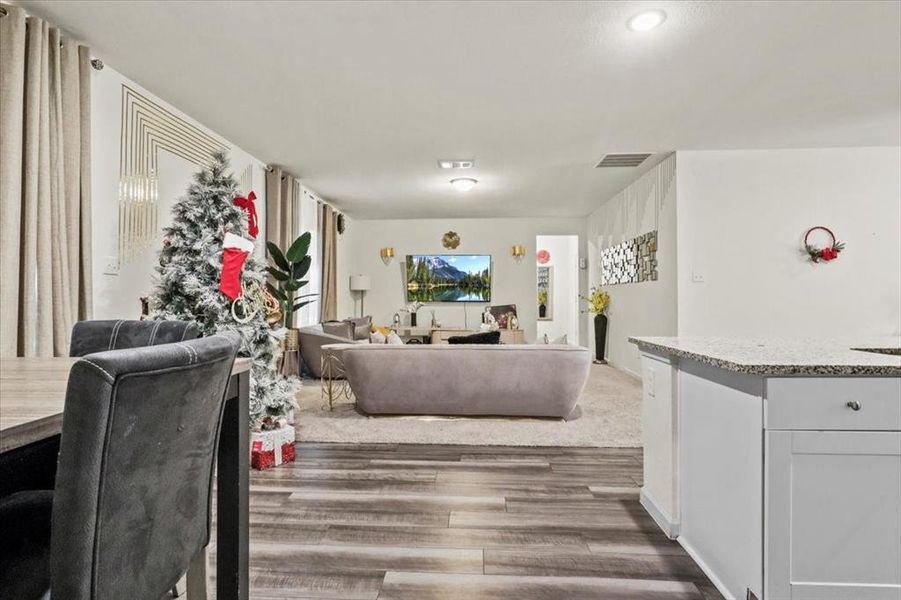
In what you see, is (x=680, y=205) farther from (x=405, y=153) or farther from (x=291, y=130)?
(x=291, y=130)

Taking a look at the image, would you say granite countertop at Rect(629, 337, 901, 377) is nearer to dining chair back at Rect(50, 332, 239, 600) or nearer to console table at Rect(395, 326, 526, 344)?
dining chair back at Rect(50, 332, 239, 600)

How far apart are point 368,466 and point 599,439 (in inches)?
65.0

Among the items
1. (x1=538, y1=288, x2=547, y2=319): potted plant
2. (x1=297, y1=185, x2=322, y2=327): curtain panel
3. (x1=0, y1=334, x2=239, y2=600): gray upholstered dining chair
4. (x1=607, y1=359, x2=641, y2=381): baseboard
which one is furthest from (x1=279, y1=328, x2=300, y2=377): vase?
(x1=538, y1=288, x2=547, y2=319): potted plant

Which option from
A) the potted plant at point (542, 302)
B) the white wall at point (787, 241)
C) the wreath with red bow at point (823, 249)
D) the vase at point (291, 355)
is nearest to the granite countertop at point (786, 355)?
the white wall at point (787, 241)

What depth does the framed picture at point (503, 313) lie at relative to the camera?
8258 millimetres

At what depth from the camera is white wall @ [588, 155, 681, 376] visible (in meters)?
5.29

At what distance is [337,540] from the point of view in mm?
2076

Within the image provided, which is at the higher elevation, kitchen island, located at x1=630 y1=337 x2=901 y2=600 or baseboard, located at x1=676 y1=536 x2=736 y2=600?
kitchen island, located at x1=630 y1=337 x2=901 y2=600

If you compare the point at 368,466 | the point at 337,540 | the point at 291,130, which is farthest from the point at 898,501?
the point at 291,130

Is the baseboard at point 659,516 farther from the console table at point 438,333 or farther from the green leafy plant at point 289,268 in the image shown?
the console table at point 438,333

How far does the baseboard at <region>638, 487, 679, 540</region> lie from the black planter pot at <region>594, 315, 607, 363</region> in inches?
214

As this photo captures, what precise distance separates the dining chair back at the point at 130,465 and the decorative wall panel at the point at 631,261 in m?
5.59

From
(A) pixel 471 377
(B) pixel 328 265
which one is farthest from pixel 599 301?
(A) pixel 471 377

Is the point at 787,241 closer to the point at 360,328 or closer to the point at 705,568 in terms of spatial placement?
the point at 705,568
